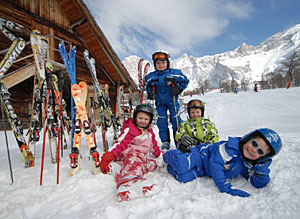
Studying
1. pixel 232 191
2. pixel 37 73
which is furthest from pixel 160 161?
pixel 37 73

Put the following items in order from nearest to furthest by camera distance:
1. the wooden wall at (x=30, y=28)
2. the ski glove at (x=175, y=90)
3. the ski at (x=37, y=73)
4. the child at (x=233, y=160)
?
the child at (x=233, y=160)
the ski at (x=37, y=73)
the ski glove at (x=175, y=90)
the wooden wall at (x=30, y=28)

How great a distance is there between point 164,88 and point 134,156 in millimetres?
1862

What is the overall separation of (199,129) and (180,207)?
1.64m

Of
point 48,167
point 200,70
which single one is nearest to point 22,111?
point 48,167

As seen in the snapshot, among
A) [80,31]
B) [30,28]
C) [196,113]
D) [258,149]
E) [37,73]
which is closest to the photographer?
[258,149]

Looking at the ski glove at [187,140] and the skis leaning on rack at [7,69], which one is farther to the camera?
the ski glove at [187,140]

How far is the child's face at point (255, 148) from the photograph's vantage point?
1601mm

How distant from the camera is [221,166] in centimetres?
177

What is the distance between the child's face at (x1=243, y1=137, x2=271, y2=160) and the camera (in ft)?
5.25

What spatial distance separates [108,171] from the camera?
84.3 inches

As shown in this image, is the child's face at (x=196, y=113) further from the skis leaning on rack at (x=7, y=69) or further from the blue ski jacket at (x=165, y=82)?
the skis leaning on rack at (x=7, y=69)

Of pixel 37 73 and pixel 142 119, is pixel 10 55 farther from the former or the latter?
pixel 142 119

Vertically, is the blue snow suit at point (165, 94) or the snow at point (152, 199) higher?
the blue snow suit at point (165, 94)

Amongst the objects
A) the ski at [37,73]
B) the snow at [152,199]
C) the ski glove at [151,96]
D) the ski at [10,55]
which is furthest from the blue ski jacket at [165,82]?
the ski at [10,55]
